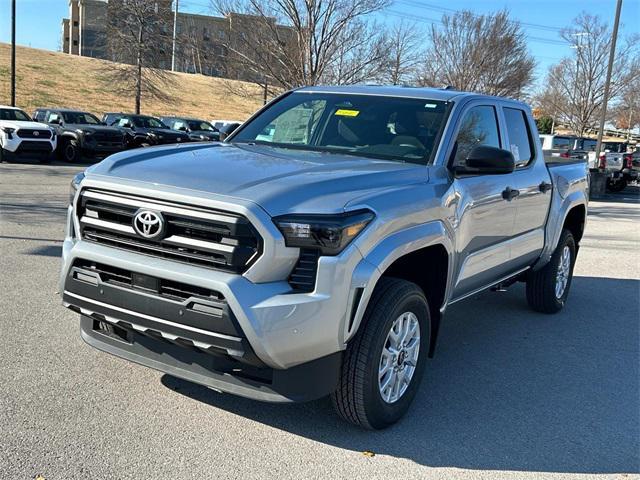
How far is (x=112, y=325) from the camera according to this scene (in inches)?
141

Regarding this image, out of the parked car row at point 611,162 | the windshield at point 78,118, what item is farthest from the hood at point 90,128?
the parked car row at point 611,162

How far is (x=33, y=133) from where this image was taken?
63.8ft

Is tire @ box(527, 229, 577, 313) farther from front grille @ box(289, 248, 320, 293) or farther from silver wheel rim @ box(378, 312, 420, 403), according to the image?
front grille @ box(289, 248, 320, 293)

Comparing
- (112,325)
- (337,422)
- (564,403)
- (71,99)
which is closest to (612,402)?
(564,403)

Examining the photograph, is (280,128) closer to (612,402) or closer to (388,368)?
(388,368)

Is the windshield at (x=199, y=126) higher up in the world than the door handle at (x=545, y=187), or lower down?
lower down

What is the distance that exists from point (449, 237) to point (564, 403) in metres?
1.45

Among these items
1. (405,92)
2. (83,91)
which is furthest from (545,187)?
(83,91)

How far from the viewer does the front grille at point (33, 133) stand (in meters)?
19.1

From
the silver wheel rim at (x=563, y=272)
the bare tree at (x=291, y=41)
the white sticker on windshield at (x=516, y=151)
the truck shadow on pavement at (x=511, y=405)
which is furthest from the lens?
the bare tree at (x=291, y=41)

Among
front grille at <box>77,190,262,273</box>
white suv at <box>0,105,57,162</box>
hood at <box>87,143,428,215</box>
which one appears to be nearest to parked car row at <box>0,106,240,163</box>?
white suv at <box>0,105,57,162</box>

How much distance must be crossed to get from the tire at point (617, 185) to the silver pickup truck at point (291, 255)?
21889 millimetres

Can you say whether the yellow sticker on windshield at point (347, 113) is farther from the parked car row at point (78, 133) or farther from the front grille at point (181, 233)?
the parked car row at point (78, 133)

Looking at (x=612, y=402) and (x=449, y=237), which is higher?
(x=449, y=237)
